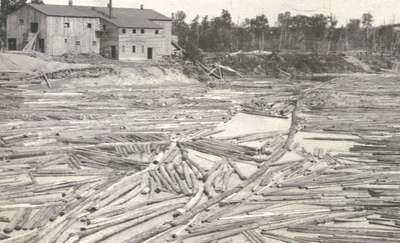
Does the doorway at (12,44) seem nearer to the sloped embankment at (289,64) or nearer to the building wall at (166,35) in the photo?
the building wall at (166,35)

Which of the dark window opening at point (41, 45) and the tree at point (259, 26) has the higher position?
the tree at point (259, 26)

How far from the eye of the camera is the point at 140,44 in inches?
2269

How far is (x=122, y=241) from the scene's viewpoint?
420 inches

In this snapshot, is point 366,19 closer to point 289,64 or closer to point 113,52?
point 289,64

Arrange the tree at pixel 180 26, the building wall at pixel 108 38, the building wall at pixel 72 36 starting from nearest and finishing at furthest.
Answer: the building wall at pixel 72 36 < the building wall at pixel 108 38 < the tree at pixel 180 26

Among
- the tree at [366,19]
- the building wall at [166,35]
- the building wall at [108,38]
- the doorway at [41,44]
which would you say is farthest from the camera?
the tree at [366,19]

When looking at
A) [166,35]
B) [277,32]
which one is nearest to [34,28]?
[166,35]

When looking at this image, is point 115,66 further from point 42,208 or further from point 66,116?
point 42,208

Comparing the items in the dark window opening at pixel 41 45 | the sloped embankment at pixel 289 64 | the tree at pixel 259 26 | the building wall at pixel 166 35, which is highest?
the tree at pixel 259 26

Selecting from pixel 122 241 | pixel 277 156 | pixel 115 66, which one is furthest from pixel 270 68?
pixel 122 241

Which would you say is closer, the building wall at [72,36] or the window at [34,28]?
the building wall at [72,36]

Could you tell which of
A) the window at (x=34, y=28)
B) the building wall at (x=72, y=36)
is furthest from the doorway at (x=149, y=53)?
the window at (x=34, y=28)

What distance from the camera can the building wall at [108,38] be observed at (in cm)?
5584

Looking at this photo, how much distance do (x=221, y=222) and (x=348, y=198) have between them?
13.1 ft
